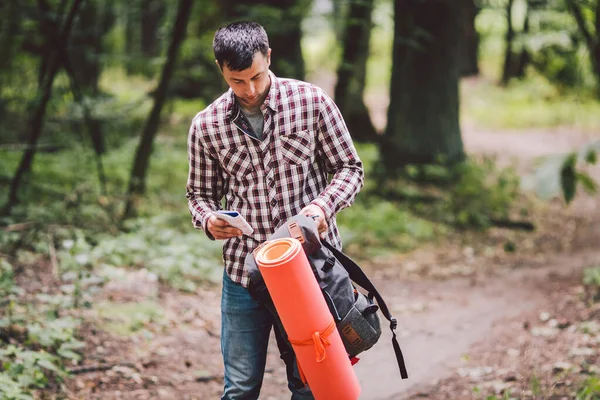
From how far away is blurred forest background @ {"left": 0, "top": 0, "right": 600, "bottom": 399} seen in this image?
5332mm

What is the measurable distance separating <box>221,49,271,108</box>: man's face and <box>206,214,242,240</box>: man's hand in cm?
56

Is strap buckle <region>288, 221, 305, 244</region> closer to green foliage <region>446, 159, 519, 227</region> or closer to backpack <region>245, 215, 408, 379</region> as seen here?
backpack <region>245, 215, 408, 379</region>

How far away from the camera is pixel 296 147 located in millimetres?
2719

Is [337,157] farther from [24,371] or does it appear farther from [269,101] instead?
[24,371]

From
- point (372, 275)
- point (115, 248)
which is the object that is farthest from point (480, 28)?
point (115, 248)

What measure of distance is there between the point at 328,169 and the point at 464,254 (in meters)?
6.02

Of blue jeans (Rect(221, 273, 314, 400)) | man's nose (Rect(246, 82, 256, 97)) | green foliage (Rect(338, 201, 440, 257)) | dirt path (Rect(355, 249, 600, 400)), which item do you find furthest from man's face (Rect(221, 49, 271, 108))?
green foliage (Rect(338, 201, 440, 257))

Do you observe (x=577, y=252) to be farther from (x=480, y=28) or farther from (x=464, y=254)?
(x=480, y=28)

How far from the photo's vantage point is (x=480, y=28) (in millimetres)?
27516

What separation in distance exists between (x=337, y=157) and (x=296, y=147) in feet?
0.70

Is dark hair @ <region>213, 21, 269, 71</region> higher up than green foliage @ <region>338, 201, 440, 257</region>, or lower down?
higher up

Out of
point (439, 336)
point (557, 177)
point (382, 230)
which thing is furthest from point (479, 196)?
point (439, 336)

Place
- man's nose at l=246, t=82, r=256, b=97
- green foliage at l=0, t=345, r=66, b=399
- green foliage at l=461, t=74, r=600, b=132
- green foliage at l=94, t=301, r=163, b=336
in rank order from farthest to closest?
1. green foliage at l=461, t=74, r=600, b=132
2. green foliage at l=94, t=301, r=163, b=336
3. green foliage at l=0, t=345, r=66, b=399
4. man's nose at l=246, t=82, r=256, b=97

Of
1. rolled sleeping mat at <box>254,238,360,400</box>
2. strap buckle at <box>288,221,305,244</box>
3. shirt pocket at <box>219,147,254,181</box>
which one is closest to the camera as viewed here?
rolled sleeping mat at <box>254,238,360,400</box>
